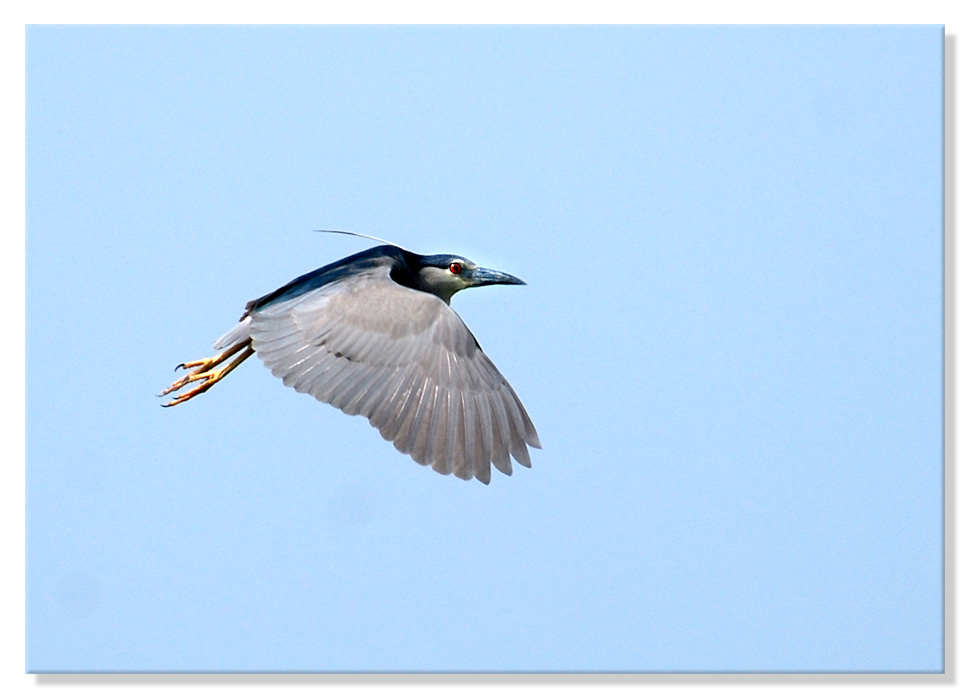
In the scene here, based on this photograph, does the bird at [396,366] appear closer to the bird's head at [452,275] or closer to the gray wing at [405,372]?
the gray wing at [405,372]

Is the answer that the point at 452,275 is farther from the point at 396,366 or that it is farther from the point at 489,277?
the point at 396,366

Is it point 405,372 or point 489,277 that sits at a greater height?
point 489,277

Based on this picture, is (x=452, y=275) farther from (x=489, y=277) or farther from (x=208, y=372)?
(x=208, y=372)

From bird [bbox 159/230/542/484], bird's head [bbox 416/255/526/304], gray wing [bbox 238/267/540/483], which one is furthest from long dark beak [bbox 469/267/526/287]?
gray wing [bbox 238/267/540/483]

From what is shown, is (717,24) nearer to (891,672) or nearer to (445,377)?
(445,377)

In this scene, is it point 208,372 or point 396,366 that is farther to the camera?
point 208,372

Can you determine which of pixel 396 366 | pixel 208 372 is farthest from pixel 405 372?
pixel 208 372

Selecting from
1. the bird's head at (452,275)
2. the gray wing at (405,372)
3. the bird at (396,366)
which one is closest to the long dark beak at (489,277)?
the bird's head at (452,275)
